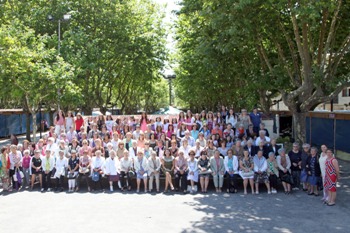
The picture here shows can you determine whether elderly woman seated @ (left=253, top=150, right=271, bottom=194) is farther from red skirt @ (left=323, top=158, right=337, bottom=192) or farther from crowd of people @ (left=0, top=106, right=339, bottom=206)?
red skirt @ (left=323, top=158, right=337, bottom=192)

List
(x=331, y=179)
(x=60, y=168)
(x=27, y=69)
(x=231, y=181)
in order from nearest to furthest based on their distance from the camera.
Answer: (x=331, y=179), (x=231, y=181), (x=60, y=168), (x=27, y=69)

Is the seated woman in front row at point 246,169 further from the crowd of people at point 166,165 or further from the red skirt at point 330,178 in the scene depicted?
the red skirt at point 330,178

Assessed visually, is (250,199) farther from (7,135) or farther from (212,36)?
(7,135)

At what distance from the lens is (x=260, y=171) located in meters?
12.2

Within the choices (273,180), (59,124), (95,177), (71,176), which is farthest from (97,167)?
(273,180)

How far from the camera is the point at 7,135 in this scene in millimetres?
32000

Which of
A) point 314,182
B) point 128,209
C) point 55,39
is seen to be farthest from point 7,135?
point 314,182

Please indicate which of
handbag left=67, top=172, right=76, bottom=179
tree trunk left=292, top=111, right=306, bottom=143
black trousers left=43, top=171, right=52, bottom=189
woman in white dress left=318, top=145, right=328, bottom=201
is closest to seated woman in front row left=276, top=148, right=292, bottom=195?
woman in white dress left=318, top=145, right=328, bottom=201

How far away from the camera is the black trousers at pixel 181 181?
40.9 feet

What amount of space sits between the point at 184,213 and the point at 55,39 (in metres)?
18.3

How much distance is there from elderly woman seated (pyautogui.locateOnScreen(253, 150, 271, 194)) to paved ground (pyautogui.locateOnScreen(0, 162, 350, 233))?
472mm

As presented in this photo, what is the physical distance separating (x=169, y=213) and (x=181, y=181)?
2.89m

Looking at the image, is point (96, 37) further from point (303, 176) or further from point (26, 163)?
point (303, 176)

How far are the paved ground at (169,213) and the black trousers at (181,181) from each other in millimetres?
657
